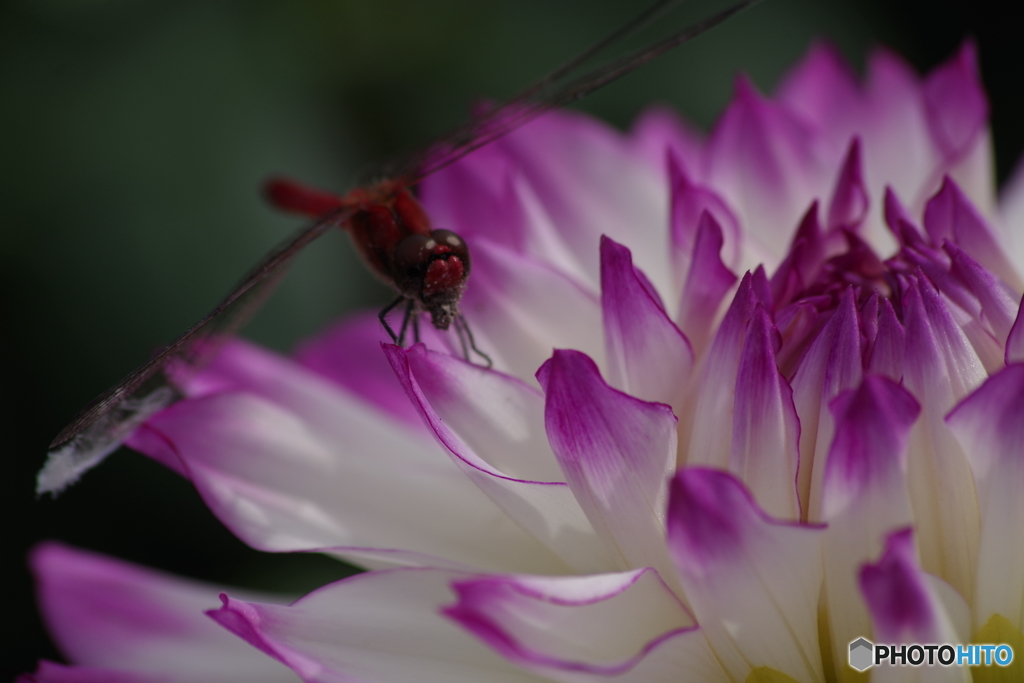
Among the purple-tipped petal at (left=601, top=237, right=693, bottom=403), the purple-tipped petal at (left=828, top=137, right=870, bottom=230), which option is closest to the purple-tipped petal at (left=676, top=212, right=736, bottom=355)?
the purple-tipped petal at (left=601, top=237, right=693, bottom=403)

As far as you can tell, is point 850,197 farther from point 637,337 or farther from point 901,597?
point 901,597

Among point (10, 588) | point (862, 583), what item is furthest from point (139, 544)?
point (862, 583)

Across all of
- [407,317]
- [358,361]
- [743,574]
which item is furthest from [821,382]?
[358,361]

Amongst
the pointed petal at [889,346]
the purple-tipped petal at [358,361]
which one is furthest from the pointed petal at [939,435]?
the purple-tipped petal at [358,361]

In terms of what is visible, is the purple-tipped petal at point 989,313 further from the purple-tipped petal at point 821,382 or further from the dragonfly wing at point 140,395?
the dragonfly wing at point 140,395

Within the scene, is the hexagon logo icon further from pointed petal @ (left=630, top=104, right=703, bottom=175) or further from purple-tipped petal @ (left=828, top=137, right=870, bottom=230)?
pointed petal @ (left=630, top=104, right=703, bottom=175)

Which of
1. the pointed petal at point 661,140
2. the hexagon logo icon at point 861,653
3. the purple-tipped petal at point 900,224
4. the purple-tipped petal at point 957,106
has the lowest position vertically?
the hexagon logo icon at point 861,653
